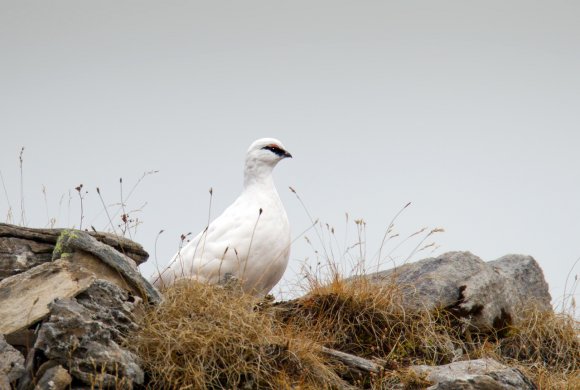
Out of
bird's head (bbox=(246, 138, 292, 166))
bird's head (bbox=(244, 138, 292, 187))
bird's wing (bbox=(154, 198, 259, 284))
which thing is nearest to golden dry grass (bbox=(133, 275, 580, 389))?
bird's wing (bbox=(154, 198, 259, 284))

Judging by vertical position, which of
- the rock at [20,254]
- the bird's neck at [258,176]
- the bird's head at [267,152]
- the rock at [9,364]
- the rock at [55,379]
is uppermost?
the bird's head at [267,152]

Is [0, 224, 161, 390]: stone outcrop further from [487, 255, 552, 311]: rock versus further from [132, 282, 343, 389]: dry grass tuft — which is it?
[487, 255, 552, 311]: rock

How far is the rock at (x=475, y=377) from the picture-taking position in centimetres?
748

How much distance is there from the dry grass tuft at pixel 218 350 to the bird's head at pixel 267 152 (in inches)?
104

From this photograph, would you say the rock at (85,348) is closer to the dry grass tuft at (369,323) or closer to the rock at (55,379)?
the rock at (55,379)

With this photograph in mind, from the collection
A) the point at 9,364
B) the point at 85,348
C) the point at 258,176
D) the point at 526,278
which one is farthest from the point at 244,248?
the point at 526,278

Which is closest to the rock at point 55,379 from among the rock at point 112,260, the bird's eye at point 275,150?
the rock at point 112,260

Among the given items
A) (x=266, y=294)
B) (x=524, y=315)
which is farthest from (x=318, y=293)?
(x=524, y=315)

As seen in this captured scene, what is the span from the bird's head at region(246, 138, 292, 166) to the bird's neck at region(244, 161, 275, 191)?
0.15 ft

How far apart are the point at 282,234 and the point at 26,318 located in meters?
3.19

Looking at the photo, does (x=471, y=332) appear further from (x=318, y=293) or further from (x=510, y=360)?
(x=318, y=293)

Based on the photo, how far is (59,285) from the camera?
24.6 ft

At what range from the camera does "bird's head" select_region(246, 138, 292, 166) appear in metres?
10.3

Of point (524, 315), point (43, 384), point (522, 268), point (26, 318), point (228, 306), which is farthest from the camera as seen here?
point (522, 268)
